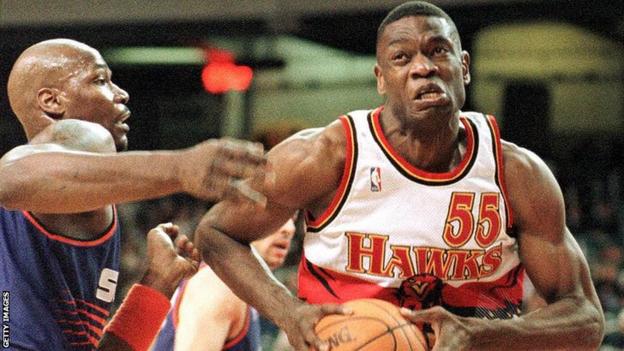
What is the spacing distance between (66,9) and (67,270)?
1059 cm

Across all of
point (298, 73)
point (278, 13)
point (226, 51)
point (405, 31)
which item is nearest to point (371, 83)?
point (298, 73)

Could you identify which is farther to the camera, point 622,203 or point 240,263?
point 622,203

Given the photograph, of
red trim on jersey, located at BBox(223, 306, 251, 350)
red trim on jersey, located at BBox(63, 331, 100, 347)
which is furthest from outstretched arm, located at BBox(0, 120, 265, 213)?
red trim on jersey, located at BBox(223, 306, 251, 350)

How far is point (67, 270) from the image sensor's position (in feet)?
11.0

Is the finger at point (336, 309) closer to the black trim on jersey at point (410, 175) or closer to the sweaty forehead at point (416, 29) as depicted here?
the black trim on jersey at point (410, 175)

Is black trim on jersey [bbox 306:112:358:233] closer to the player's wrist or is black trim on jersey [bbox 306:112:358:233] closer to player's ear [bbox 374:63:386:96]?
player's ear [bbox 374:63:386:96]

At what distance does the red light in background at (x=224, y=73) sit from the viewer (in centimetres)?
1566

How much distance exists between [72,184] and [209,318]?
2.07 meters

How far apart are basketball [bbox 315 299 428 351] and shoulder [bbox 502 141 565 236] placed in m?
0.68

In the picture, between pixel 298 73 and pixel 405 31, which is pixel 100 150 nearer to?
pixel 405 31

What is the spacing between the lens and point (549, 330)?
3.63 m

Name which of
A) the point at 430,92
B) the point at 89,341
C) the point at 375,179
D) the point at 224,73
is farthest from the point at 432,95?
the point at 224,73

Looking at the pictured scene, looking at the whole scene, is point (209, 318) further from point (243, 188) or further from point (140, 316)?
point (243, 188)

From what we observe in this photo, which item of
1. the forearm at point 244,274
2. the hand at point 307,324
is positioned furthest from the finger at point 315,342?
the forearm at point 244,274
